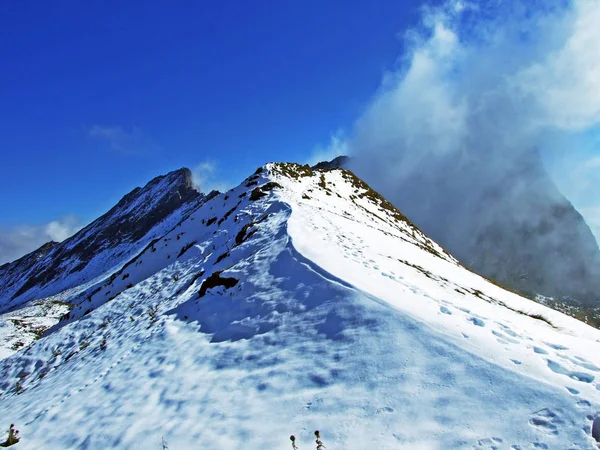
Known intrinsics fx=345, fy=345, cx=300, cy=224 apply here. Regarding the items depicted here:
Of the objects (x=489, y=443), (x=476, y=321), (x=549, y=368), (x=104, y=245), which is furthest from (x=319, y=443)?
(x=104, y=245)

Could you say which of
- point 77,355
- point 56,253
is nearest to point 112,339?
point 77,355

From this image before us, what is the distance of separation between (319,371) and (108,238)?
14149 cm

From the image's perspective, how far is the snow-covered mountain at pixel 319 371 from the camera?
555 centimetres

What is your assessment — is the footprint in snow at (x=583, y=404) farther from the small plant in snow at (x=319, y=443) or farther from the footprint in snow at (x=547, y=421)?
the small plant in snow at (x=319, y=443)

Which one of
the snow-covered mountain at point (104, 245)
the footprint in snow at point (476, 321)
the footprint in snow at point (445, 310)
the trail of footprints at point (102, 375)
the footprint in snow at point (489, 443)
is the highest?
→ the snow-covered mountain at point (104, 245)

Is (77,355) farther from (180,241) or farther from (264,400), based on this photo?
(180,241)

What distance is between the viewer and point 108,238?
423 feet

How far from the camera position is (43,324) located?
123ft

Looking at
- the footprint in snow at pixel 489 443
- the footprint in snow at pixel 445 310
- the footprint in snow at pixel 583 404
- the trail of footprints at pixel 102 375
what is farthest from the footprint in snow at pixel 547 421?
the trail of footprints at pixel 102 375

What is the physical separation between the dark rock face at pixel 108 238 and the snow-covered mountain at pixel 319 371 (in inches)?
3866

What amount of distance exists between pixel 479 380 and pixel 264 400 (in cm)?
402

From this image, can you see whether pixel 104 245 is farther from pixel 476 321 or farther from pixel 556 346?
pixel 556 346

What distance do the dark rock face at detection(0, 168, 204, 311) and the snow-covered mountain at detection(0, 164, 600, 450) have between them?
98208 millimetres

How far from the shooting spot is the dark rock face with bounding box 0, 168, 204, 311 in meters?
116
